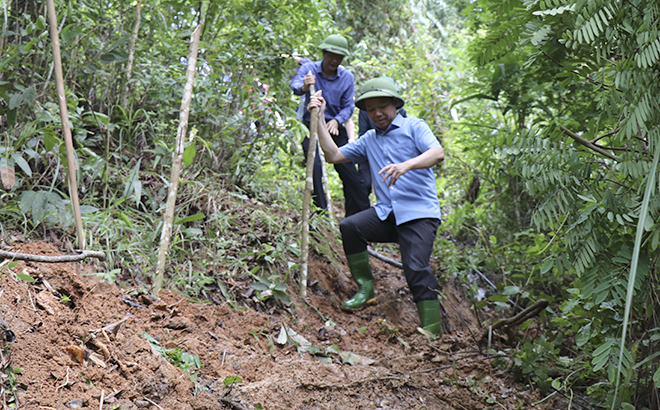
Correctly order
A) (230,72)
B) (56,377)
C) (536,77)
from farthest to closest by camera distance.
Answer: (230,72) < (536,77) < (56,377)

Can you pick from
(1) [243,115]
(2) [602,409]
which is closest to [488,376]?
(2) [602,409]

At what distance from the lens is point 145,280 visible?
2.98 meters

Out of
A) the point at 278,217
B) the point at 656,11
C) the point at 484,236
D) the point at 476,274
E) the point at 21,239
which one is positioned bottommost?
the point at 476,274

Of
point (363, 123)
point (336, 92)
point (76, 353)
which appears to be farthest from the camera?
point (336, 92)

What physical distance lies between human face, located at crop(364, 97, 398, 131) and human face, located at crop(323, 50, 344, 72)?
1103 millimetres

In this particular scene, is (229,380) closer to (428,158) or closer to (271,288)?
(271,288)

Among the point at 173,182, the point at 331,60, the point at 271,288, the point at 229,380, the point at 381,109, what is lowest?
the point at 271,288

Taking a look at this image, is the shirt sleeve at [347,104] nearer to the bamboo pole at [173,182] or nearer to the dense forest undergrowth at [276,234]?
the dense forest undergrowth at [276,234]

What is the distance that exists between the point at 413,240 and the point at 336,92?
6.40 feet

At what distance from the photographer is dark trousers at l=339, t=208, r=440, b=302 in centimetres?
371

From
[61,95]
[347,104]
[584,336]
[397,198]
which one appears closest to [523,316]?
[584,336]

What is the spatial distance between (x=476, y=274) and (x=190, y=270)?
3175mm

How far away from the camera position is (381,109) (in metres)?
3.93

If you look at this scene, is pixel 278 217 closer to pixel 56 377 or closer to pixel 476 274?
pixel 476 274
